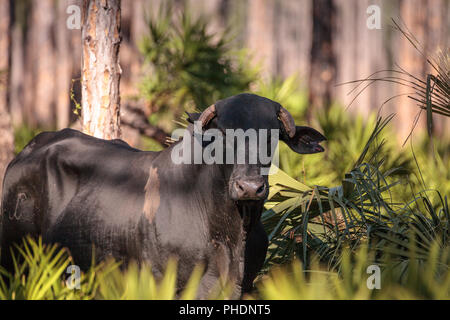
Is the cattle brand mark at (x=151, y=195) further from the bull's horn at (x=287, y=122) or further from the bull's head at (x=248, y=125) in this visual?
the bull's horn at (x=287, y=122)

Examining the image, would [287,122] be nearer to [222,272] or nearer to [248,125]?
[248,125]

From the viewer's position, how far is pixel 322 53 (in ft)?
41.2

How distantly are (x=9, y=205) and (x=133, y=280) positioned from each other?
178cm

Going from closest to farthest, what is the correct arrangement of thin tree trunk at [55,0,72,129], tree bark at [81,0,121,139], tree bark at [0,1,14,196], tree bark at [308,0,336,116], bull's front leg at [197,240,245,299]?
bull's front leg at [197,240,245,299]
tree bark at [81,0,121,139]
tree bark at [0,1,14,196]
tree bark at [308,0,336,116]
thin tree trunk at [55,0,72,129]

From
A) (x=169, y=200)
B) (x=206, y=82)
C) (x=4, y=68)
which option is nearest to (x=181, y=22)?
(x=206, y=82)

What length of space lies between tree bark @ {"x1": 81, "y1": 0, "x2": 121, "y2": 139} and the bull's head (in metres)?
2.62

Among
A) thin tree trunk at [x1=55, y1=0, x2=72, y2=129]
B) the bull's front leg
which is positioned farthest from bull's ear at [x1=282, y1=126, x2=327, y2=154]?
thin tree trunk at [x1=55, y1=0, x2=72, y2=129]

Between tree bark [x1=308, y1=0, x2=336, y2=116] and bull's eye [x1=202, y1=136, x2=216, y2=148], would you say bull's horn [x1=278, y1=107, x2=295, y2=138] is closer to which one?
bull's eye [x1=202, y1=136, x2=216, y2=148]

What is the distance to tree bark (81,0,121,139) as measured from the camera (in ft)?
20.7

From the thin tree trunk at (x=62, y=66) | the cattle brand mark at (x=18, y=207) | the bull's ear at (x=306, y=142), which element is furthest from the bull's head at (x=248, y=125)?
the thin tree trunk at (x=62, y=66)

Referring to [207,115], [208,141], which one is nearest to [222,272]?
[208,141]

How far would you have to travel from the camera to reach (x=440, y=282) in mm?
3752

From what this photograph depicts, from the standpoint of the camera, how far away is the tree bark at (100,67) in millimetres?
6312

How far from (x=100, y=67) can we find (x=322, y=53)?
6987 millimetres
